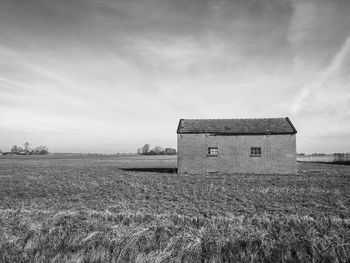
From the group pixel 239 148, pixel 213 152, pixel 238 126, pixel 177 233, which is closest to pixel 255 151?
pixel 239 148

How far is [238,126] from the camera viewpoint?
2231 centimetres

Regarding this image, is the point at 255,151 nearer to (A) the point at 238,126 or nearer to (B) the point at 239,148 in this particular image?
(B) the point at 239,148

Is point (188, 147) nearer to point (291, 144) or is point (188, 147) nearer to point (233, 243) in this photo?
point (291, 144)

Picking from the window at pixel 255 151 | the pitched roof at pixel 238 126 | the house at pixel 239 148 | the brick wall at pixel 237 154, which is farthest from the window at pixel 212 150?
the window at pixel 255 151

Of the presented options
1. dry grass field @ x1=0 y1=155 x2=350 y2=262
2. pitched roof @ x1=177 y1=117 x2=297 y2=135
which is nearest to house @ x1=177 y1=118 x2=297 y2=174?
pitched roof @ x1=177 y1=117 x2=297 y2=135

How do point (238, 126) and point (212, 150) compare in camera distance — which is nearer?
point (212, 150)

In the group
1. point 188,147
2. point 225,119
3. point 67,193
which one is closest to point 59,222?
point 67,193

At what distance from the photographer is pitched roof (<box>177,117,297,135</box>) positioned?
21.3 meters

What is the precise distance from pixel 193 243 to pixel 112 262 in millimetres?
1691

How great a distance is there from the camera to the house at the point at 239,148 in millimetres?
20797

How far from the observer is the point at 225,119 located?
23.7 meters

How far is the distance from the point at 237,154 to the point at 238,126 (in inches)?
110

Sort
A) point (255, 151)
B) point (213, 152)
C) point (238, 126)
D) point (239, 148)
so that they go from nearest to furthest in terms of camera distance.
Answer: point (255, 151)
point (239, 148)
point (213, 152)
point (238, 126)

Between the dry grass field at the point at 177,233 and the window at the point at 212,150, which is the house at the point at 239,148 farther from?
the dry grass field at the point at 177,233
